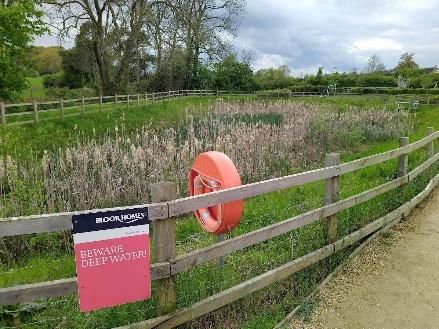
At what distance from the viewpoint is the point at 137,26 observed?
3341 centimetres

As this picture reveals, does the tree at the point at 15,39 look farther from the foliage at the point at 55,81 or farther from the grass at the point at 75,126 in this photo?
the foliage at the point at 55,81

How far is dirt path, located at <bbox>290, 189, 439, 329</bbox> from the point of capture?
157 inches

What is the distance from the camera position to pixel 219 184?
4.14 metres

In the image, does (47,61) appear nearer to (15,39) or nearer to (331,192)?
(15,39)

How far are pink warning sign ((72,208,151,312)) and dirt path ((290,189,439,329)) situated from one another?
5.11ft

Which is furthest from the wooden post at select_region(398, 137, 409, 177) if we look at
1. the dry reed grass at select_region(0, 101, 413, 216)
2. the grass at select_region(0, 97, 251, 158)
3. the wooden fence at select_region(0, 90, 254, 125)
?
the wooden fence at select_region(0, 90, 254, 125)

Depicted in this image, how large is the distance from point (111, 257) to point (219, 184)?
1393 mm

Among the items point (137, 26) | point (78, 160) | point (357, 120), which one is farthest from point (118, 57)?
point (78, 160)

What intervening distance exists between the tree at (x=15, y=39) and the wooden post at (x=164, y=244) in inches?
777

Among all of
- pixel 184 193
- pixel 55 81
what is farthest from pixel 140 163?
pixel 55 81

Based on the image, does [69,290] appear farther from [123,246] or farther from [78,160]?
[78,160]

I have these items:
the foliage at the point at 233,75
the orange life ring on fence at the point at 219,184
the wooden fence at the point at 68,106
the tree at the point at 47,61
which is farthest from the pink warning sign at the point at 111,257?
the tree at the point at 47,61

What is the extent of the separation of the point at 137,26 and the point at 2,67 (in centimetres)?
1431

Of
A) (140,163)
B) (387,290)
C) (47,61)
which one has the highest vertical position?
(47,61)
